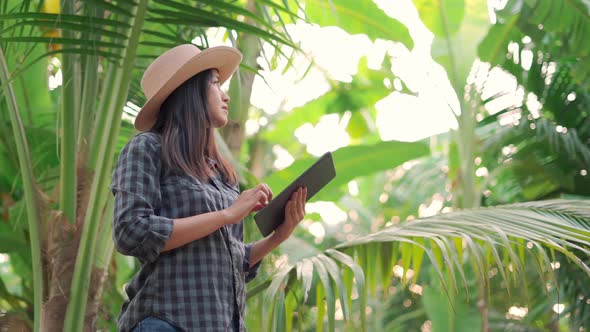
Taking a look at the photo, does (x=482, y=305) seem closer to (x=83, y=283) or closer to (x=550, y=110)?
(x=550, y=110)

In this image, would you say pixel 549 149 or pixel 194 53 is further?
pixel 549 149

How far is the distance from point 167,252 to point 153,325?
0.12 meters

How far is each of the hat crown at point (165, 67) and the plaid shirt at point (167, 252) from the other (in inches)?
5.4

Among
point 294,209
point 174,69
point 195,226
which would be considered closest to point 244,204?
point 195,226

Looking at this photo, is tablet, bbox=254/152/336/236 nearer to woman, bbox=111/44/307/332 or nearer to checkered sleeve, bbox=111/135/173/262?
woman, bbox=111/44/307/332

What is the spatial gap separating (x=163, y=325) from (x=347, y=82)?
379 centimetres

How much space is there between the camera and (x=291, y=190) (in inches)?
57.0

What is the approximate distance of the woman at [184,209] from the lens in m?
1.28

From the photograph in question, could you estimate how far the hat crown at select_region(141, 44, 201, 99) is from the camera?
1.49 m

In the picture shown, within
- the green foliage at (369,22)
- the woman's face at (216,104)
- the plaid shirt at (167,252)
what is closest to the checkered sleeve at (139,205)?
the plaid shirt at (167,252)

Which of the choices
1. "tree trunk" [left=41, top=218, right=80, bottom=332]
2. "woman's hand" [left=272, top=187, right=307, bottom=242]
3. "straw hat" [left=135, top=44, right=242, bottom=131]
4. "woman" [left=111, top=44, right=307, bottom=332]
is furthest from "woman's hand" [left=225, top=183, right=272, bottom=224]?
"tree trunk" [left=41, top=218, right=80, bottom=332]

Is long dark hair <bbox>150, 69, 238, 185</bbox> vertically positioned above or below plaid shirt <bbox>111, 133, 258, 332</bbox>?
above

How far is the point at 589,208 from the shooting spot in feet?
7.32

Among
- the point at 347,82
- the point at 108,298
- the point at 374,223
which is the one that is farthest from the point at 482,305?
the point at 374,223
